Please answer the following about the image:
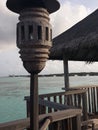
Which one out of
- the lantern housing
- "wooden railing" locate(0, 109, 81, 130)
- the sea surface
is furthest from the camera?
the sea surface

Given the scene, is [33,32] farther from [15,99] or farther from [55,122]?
[15,99]

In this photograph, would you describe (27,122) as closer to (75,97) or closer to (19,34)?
(19,34)

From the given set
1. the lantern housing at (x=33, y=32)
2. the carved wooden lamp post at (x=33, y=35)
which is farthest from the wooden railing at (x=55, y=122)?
the lantern housing at (x=33, y=32)

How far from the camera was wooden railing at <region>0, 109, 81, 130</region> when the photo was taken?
2456 millimetres

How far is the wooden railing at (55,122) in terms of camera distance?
2.46 meters

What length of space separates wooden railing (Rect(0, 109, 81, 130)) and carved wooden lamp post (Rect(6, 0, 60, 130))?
1.41 feet

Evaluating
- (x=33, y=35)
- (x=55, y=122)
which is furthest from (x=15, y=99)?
(x=33, y=35)

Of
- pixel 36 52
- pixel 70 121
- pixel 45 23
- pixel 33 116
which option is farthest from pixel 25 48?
pixel 70 121

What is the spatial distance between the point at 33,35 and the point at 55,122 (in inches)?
52.8

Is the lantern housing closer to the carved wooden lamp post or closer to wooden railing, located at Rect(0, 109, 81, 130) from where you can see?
the carved wooden lamp post

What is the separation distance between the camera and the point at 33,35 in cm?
200

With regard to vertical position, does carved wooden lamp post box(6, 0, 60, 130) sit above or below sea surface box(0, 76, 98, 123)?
above

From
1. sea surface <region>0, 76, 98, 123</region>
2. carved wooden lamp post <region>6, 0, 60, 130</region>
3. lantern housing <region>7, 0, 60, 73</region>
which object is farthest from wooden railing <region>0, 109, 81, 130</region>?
sea surface <region>0, 76, 98, 123</region>

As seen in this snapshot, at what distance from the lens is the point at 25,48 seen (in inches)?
79.4
